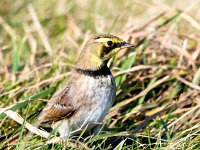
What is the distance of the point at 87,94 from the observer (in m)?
4.45

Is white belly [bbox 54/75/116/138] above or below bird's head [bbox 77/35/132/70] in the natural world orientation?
below

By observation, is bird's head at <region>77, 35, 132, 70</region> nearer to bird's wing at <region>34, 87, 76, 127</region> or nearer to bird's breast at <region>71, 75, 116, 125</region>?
bird's breast at <region>71, 75, 116, 125</region>

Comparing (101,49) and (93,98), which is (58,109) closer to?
(93,98)

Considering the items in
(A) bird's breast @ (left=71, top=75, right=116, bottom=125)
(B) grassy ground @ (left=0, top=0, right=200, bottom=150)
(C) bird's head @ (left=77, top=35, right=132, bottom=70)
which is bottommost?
(B) grassy ground @ (left=0, top=0, right=200, bottom=150)

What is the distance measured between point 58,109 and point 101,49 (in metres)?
0.54

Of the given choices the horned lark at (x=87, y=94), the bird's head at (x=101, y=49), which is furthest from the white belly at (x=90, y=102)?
the bird's head at (x=101, y=49)

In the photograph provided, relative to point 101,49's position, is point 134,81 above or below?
below

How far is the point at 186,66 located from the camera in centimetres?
593

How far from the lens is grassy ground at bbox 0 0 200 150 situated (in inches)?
180

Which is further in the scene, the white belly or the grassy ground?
the grassy ground

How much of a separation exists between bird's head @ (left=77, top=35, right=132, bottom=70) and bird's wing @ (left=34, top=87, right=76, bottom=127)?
0.25 m

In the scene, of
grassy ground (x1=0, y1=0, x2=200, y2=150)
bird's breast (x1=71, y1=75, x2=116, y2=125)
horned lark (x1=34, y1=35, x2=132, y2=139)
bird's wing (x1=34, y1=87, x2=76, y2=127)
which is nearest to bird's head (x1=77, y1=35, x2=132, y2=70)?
horned lark (x1=34, y1=35, x2=132, y2=139)

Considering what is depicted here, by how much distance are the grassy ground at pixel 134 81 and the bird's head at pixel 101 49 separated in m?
0.52

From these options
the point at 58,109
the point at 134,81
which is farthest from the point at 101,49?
the point at 134,81
